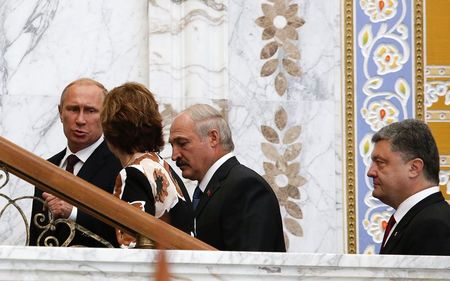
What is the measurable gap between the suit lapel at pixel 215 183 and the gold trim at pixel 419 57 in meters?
3.27

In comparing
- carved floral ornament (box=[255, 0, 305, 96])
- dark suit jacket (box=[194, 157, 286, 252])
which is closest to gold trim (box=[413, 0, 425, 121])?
carved floral ornament (box=[255, 0, 305, 96])

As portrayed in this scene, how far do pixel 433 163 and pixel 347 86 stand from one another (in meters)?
3.06

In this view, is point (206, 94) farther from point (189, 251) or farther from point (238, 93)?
point (189, 251)

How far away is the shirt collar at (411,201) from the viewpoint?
25.9ft

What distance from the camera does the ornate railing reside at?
7.19 meters

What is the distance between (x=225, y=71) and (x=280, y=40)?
1.35 feet

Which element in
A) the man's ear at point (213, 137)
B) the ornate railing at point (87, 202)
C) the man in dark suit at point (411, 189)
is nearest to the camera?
the ornate railing at point (87, 202)

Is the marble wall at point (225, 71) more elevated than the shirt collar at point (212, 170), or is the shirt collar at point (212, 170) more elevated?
the marble wall at point (225, 71)

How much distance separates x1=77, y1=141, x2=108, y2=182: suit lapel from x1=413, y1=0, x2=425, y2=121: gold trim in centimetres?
313

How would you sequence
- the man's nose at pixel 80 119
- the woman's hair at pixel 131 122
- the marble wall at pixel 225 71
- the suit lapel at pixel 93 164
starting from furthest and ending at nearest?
the marble wall at pixel 225 71 < the man's nose at pixel 80 119 < the suit lapel at pixel 93 164 < the woman's hair at pixel 131 122

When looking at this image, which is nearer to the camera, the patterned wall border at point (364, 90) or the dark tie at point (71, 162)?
the dark tie at point (71, 162)

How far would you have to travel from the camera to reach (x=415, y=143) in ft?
26.5

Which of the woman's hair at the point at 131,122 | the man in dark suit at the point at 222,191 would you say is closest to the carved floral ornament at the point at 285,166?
the man in dark suit at the point at 222,191

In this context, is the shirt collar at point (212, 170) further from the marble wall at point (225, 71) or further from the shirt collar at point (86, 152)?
the marble wall at point (225, 71)
